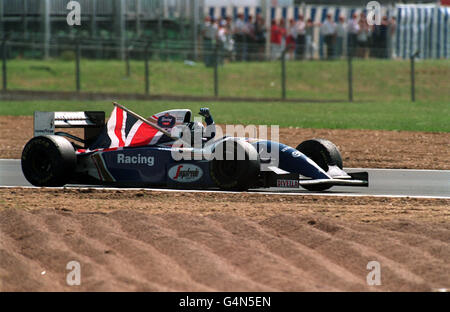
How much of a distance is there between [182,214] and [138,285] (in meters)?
2.50

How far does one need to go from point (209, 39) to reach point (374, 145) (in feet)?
55.1

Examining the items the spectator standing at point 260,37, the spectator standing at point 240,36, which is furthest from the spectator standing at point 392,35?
the spectator standing at point 240,36

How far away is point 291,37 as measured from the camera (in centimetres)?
3184

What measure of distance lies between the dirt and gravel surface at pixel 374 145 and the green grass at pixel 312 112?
1.27m

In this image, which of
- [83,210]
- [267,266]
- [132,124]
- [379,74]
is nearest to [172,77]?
[379,74]

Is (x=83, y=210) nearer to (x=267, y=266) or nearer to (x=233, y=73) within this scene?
(x=267, y=266)

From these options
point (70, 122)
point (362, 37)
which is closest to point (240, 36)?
point (362, 37)

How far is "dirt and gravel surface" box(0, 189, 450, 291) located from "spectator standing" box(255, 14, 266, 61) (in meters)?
21.9

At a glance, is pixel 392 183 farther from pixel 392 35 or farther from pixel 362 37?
pixel 392 35

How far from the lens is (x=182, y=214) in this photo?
8680mm

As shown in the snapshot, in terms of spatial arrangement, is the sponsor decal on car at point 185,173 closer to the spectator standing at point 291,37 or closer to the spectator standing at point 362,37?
the spectator standing at point 291,37

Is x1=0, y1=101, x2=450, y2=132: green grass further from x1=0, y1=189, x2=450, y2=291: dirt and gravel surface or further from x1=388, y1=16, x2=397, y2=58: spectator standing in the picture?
x1=0, y1=189, x2=450, y2=291: dirt and gravel surface

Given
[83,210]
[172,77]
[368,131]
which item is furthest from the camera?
[172,77]

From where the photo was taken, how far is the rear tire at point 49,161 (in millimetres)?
10820
